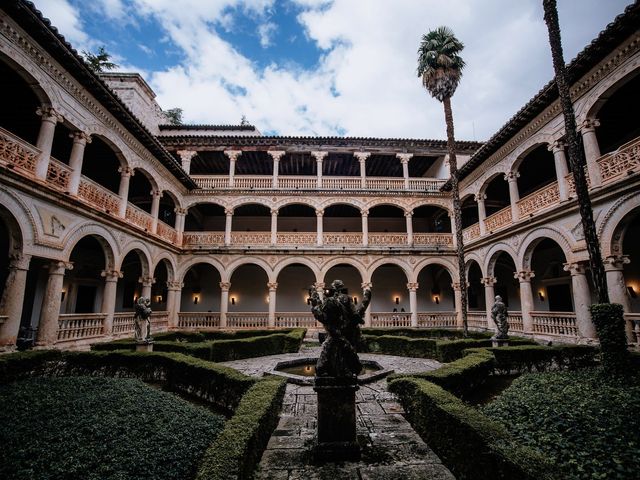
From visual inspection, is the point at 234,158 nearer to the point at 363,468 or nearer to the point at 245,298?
the point at 245,298

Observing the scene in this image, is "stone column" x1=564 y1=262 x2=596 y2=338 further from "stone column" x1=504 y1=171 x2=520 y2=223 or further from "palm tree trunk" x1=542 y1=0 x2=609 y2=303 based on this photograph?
"stone column" x1=504 y1=171 x2=520 y2=223

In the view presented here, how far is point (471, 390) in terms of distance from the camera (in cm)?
689

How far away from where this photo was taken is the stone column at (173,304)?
670 inches

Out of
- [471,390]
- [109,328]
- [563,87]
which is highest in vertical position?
[563,87]

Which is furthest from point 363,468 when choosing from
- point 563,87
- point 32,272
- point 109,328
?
point 32,272

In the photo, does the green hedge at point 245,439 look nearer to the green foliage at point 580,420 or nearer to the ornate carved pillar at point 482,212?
the green foliage at point 580,420

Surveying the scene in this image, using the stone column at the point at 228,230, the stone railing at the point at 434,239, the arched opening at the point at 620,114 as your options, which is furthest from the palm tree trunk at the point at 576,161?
the stone column at the point at 228,230

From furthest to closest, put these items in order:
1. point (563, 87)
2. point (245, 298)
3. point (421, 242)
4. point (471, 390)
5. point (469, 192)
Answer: point (245, 298) → point (421, 242) → point (469, 192) → point (563, 87) → point (471, 390)

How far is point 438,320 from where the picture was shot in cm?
1802

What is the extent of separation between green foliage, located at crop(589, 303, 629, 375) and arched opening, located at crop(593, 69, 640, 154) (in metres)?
A: 6.99

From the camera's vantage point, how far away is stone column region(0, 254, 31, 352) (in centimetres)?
785

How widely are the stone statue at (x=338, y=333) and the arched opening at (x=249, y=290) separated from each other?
16545 mm

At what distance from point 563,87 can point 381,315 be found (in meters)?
13.3

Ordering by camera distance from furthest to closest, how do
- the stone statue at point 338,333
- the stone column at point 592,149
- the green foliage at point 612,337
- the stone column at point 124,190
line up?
the stone column at point 124,190
the stone column at point 592,149
the green foliage at point 612,337
the stone statue at point 338,333
